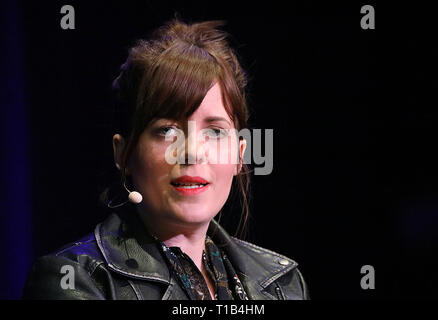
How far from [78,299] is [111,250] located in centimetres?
20

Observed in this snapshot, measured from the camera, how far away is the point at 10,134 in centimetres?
191

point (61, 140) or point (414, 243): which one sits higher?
point (61, 140)

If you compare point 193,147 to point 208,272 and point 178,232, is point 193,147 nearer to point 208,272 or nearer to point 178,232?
point 178,232

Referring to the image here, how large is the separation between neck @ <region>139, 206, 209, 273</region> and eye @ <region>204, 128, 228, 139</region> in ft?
0.92

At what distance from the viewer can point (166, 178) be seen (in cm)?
159

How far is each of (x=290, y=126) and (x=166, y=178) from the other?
0.88m

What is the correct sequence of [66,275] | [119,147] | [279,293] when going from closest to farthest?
[66,275]
[119,147]
[279,293]

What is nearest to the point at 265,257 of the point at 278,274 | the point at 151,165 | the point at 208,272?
the point at 278,274

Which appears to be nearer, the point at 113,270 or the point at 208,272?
the point at 113,270

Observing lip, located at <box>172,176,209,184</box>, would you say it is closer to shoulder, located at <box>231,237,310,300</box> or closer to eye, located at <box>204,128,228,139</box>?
eye, located at <box>204,128,228,139</box>

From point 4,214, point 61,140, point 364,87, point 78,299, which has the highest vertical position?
point 364,87

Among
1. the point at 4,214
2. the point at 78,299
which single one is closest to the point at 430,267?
the point at 78,299

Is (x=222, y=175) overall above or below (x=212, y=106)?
below

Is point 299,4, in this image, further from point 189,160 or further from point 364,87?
point 189,160
